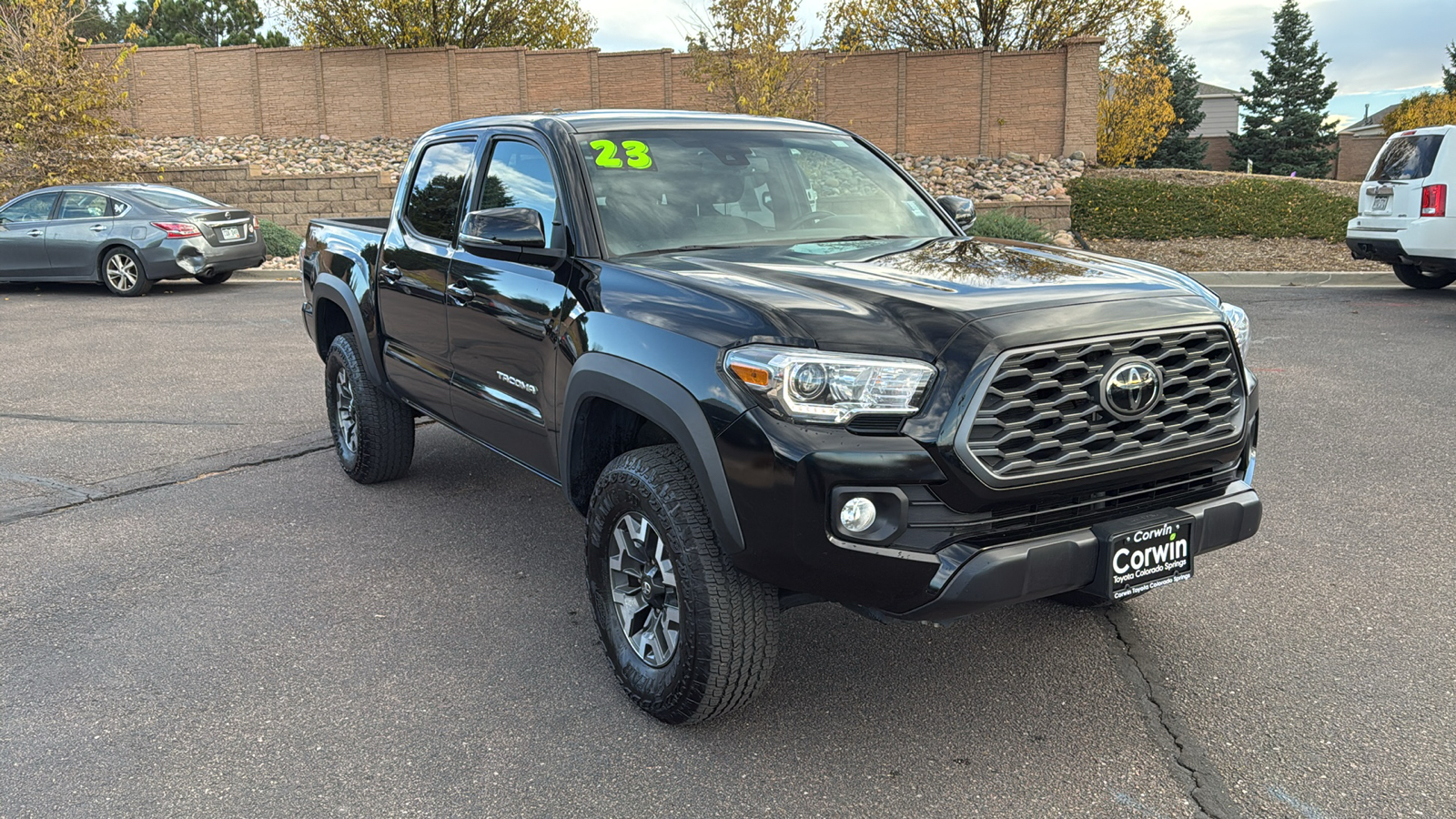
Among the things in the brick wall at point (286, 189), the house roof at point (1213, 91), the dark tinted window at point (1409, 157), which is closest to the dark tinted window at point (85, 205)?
the brick wall at point (286, 189)

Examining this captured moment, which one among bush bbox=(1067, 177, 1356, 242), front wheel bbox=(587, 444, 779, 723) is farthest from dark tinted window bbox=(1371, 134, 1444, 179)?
front wheel bbox=(587, 444, 779, 723)

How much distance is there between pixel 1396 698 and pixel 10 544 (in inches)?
220

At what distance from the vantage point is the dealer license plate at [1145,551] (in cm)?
300

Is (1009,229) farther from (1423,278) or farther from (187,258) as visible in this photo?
(187,258)

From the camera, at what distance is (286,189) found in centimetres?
2489

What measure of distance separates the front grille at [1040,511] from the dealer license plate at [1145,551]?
54 mm

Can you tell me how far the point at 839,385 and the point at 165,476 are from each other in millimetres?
4851

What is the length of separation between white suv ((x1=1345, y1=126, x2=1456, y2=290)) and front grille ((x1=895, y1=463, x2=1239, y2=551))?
35.0ft

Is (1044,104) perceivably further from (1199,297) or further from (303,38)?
(1199,297)

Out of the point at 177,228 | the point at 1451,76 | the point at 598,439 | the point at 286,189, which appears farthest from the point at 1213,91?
the point at 598,439

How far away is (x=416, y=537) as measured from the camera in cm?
520

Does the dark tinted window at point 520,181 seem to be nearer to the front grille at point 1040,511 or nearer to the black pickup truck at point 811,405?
the black pickup truck at point 811,405

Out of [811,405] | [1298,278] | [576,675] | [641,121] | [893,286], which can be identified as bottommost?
[576,675]

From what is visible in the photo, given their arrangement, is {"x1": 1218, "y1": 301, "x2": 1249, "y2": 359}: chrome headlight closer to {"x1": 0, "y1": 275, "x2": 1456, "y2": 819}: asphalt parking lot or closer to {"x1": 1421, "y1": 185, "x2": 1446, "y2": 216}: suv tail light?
{"x1": 0, "y1": 275, "x2": 1456, "y2": 819}: asphalt parking lot
